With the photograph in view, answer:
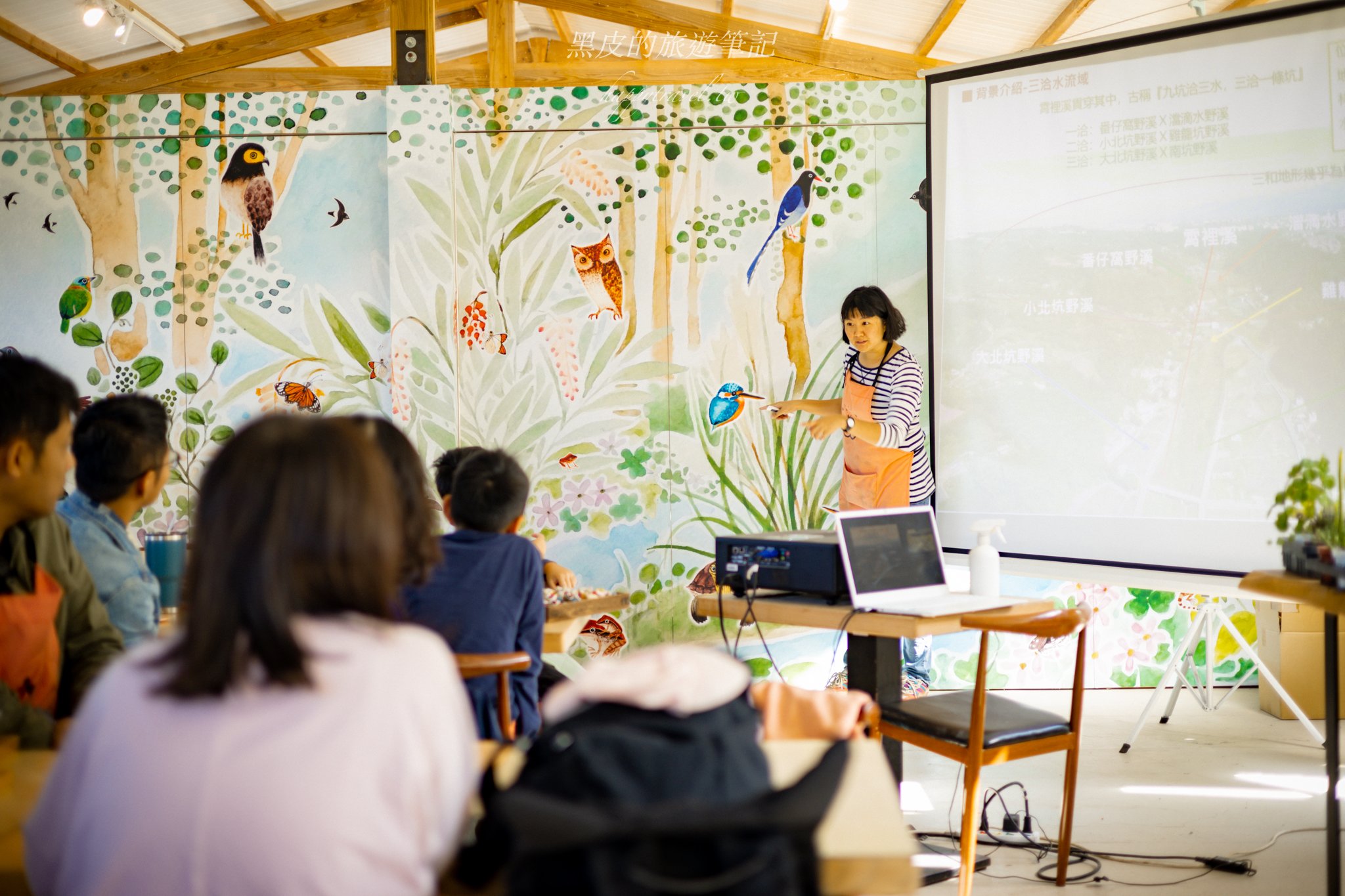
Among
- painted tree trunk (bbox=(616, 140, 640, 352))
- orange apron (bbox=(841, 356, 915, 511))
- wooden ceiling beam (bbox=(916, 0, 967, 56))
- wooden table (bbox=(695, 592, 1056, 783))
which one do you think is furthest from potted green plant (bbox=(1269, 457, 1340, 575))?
wooden ceiling beam (bbox=(916, 0, 967, 56))

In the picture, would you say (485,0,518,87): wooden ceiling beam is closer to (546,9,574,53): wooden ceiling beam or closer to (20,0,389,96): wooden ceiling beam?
(546,9,574,53): wooden ceiling beam

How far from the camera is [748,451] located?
4.79m

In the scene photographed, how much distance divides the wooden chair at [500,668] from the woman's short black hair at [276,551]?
112 cm

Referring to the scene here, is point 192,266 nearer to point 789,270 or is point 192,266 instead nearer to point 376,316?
point 376,316

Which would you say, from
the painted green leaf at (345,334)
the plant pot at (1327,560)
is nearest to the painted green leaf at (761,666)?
the painted green leaf at (345,334)

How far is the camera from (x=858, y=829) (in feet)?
4.21

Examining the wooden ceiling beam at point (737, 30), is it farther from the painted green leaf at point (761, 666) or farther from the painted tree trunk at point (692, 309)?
the painted green leaf at point (761, 666)

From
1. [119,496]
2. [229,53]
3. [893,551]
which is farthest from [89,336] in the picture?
[893,551]

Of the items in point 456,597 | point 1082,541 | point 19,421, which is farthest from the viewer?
point 1082,541

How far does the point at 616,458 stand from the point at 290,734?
3.67 metres

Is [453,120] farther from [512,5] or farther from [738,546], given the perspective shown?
[738,546]

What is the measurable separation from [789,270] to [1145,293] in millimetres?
1531

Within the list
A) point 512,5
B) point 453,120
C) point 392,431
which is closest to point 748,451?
point 453,120

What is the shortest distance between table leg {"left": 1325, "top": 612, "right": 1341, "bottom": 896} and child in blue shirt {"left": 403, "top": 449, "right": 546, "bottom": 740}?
1.78 meters
